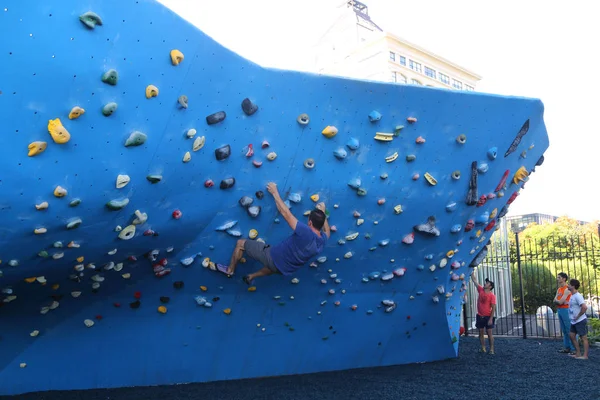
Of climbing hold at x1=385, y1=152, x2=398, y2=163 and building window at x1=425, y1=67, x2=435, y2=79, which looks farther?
building window at x1=425, y1=67, x2=435, y2=79

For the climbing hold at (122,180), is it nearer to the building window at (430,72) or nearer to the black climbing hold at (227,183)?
the black climbing hold at (227,183)

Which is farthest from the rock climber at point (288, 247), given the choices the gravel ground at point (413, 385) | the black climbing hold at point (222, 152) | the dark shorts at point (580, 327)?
the dark shorts at point (580, 327)

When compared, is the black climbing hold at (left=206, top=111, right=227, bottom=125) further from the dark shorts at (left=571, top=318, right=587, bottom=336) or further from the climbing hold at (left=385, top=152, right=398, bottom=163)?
the dark shorts at (left=571, top=318, right=587, bottom=336)

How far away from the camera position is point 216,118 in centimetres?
451

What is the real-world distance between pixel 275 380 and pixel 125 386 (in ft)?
5.84

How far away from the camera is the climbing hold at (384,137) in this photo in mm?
5484

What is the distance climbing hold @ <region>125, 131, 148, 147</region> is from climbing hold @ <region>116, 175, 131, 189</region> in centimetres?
27

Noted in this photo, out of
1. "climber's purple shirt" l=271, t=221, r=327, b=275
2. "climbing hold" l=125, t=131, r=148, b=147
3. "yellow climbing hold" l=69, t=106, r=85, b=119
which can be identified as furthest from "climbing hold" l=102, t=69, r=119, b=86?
"climber's purple shirt" l=271, t=221, r=327, b=275

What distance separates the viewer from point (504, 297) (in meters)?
19.9

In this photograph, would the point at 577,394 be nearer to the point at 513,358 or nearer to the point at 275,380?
the point at 513,358

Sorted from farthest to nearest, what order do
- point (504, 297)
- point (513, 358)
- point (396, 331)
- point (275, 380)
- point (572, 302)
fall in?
1. point (504, 297)
2. point (513, 358)
3. point (572, 302)
4. point (396, 331)
5. point (275, 380)

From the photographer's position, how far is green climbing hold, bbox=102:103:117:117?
3764 mm

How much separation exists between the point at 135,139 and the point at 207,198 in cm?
111

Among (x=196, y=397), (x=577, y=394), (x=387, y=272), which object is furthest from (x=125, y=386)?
(x=577, y=394)
